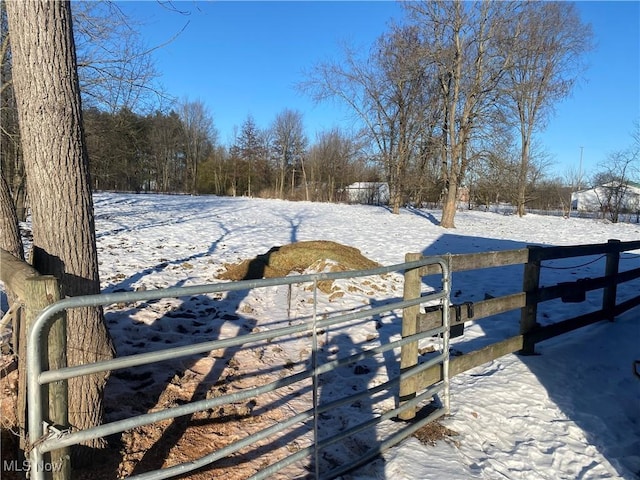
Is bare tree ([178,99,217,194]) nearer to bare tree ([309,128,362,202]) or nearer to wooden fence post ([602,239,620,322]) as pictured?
bare tree ([309,128,362,202])

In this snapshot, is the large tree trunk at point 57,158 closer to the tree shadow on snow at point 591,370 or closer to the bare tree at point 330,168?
the tree shadow on snow at point 591,370

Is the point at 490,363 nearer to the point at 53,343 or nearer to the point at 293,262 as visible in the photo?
the point at 53,343

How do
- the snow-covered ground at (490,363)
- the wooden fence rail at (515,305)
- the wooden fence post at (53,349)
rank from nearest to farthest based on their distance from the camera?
the wooden fence post at (53,349) → the snow-covered ground at (490,363) → the wooden fence rail at (515,305)

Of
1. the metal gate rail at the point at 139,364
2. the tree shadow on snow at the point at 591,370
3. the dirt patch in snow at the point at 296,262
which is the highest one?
the metal gate rail at the point at 139,364

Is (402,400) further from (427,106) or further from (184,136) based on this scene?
(184,136)

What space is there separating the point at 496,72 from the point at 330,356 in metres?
18.6

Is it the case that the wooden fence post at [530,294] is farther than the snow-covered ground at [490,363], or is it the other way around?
the wooden fence post at [530,294]

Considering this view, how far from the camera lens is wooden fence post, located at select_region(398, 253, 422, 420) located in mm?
3475

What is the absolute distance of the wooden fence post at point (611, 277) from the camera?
5.94 metres

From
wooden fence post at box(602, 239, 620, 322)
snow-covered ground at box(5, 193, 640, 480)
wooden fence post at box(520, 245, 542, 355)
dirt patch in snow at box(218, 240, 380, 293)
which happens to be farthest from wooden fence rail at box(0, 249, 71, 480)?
wooden fence post at box(602, 239, 620, 322)

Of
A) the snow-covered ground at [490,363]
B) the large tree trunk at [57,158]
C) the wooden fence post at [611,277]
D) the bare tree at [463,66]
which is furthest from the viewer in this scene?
the bare tree at [463,66]

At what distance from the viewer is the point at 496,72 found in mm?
19469

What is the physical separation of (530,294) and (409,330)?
6.54 feet
